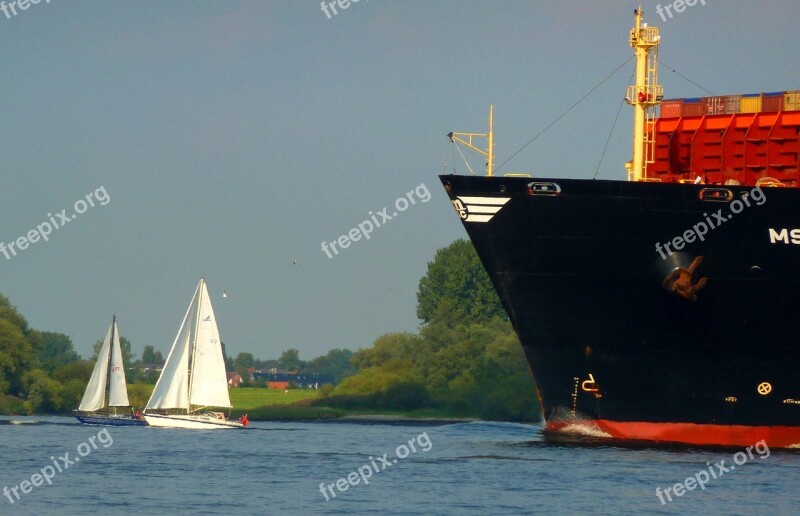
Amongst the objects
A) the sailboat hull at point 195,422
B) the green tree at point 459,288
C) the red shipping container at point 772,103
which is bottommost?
the sailboat hull at point 195,422

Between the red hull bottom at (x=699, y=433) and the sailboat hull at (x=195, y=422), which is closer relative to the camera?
the red hull bottom at (x=699, y=433)

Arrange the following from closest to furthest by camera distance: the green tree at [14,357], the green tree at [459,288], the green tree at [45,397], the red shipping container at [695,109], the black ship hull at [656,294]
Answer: the black ship hull at [656,294] → the red shipping container at [695,109] → the green tree at [45,397] → the green tree at [14,357] → the green tree at [459,288]

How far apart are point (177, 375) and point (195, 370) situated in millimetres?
1350

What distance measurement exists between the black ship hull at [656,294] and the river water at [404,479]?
1668mm

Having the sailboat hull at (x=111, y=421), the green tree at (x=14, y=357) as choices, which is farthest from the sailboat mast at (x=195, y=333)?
the green tree at (x=14, y=357)

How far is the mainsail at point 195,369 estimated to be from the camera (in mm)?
89688

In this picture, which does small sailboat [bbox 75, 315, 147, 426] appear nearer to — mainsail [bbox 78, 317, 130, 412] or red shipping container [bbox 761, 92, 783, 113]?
mainsail [bbox 78, 317, 130, 412]

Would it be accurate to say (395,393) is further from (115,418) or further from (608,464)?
(608,464)

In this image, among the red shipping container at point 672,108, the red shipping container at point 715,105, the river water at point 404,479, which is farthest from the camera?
the red shipping container at point 672,108

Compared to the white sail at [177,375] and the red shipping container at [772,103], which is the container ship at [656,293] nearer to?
the red shipping container at [772,103]

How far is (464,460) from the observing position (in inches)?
1993

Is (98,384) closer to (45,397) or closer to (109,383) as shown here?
(109,383)

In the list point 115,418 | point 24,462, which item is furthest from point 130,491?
point 115,418

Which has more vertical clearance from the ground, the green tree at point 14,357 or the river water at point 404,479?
the green tree at point 14,357
